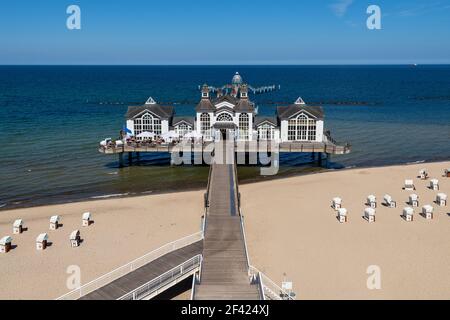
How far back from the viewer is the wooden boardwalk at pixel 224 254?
16.5 m

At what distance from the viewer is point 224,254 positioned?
771 inches

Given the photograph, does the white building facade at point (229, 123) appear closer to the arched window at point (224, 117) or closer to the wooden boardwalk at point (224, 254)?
the arched window at point (224, 117)

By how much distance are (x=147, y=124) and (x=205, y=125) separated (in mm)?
5459

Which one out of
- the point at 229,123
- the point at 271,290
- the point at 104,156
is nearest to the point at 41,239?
the point at 271,290

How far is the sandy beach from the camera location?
62.4ft

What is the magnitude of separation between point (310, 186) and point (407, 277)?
16.2 meters

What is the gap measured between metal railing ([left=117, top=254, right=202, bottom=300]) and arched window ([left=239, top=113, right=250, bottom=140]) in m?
24.8

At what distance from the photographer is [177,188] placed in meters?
36.2

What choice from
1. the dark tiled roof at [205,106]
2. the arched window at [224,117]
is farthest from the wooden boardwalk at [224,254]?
the arched window at [224,117]

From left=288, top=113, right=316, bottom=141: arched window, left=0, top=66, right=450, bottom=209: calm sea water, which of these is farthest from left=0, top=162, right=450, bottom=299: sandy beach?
left=288, top=113, right=316, bottom=141: arched window

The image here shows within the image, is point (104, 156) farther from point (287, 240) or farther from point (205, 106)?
point (287, 240)

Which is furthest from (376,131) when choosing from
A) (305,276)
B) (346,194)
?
(305,276)

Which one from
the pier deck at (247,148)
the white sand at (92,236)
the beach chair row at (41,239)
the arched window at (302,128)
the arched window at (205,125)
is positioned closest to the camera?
the white sand at (92,236)

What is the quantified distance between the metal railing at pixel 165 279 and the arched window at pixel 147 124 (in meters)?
25.7
